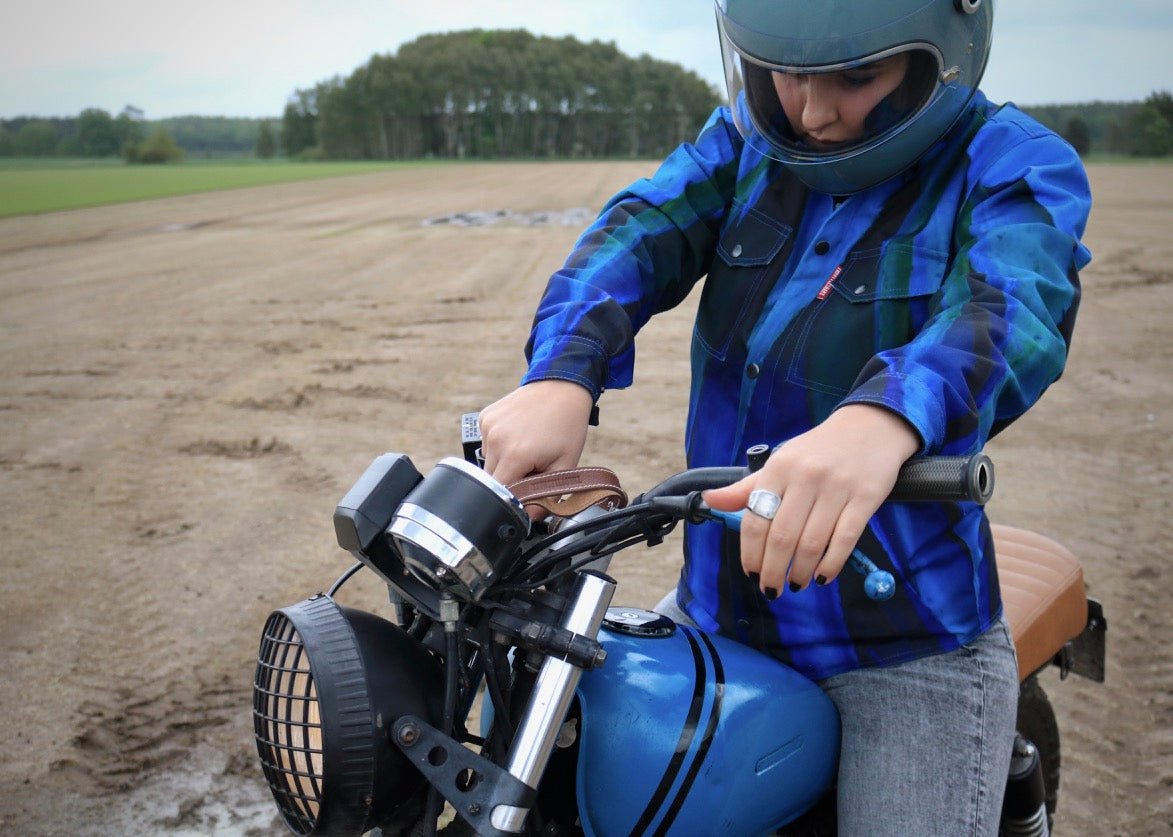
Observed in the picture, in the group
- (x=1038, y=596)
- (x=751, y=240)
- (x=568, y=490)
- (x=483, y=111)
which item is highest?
(x=483, y=111)

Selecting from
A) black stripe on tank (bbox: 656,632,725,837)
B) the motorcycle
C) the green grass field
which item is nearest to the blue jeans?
the motorcycle

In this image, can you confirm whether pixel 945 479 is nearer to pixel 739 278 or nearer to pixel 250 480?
pixel 739 278

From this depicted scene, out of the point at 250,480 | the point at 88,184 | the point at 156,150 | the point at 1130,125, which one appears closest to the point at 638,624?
the point at 250,480

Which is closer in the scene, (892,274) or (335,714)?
(335,714)

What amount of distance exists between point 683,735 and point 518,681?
255 mm

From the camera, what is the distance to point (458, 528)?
1.20 m

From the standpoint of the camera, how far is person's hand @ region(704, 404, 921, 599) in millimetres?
1172

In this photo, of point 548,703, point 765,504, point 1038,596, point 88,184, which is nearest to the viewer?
point 765,504

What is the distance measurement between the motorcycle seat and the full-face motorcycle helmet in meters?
1.15

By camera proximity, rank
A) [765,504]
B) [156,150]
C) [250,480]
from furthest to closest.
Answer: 1. [156,150]
2. [250,480]
3. [765,504]

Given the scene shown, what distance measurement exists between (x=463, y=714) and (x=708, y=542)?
691 mm

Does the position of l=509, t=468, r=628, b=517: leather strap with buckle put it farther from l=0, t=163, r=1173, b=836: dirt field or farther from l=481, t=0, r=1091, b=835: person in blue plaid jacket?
l=0, t=163, r=1173, b=836: dirt field

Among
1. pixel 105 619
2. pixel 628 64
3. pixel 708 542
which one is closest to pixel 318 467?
pixel 105 619

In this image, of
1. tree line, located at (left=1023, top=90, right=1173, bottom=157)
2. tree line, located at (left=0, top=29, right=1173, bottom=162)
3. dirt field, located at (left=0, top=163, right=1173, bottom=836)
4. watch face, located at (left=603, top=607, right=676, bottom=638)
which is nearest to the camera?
watch face, located at (left=603, top=607, right=676, bottom=638)
